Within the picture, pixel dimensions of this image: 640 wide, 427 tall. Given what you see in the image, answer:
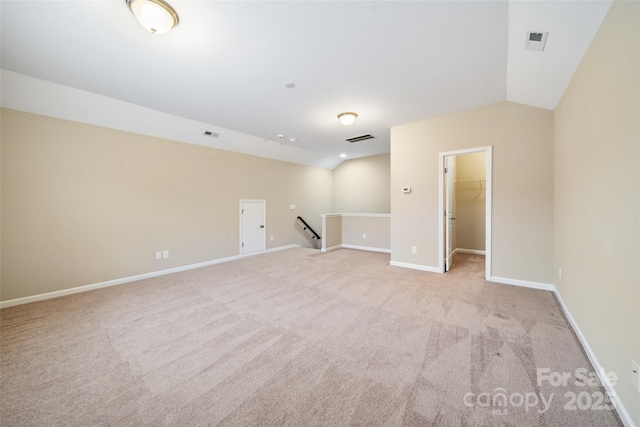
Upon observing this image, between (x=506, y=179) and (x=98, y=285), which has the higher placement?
(x=506, y=179)

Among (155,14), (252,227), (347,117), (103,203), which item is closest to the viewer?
(155,14)

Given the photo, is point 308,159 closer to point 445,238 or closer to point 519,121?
point 445,238

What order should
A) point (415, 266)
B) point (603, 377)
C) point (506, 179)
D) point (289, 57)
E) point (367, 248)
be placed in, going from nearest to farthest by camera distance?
point (603, 377), point (289, 57), point (506, 179), point (415, 266), point (367, 248)

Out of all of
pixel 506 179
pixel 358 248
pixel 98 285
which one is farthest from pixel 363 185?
pixel 98 285

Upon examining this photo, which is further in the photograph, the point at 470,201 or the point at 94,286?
the point at 470,201

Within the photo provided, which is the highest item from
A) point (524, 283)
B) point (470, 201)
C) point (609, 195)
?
point (470, 201)

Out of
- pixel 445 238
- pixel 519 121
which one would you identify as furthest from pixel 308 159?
pixel 519 121

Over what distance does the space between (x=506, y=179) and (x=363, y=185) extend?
4.44 metres

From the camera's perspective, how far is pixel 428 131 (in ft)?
13.6

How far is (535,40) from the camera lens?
6.82 ft

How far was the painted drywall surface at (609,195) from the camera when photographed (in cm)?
131

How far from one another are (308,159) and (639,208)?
640cm

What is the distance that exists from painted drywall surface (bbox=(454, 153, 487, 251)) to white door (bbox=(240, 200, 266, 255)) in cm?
515

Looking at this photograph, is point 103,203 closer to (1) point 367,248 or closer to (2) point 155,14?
(2) point 155,14
